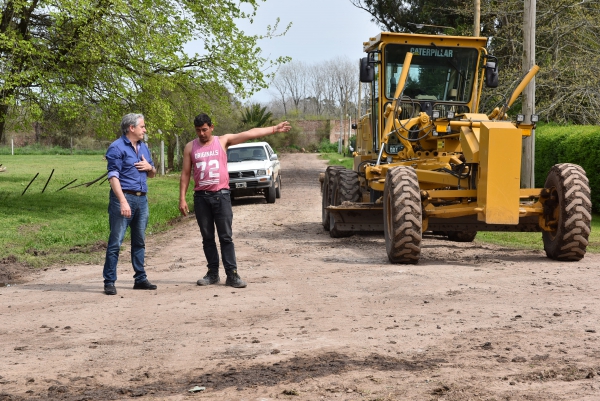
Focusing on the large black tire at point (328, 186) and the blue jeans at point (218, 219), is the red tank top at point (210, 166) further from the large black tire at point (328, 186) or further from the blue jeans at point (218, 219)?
the large black tire at point (328, 186)

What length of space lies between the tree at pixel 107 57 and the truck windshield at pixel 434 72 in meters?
6.62

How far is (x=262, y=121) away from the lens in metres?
75.9

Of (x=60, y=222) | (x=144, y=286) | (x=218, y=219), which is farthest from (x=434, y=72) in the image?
(x=60, y=222)

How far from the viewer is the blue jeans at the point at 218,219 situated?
32.2ft

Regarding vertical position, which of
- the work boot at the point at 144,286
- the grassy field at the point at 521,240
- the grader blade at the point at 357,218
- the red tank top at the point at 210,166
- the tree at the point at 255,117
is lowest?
the grassy field at the point at 521,240

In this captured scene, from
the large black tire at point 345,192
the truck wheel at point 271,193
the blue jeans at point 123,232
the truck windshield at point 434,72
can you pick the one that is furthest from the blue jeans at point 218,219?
the truck wheel at point 271,193

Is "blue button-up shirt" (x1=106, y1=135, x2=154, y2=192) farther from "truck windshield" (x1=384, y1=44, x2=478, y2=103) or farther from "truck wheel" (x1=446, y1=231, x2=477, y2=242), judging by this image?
"truck wheel" (x1=446, y1=231, x2=477, y2=242)

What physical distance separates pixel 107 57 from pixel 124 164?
10275mm

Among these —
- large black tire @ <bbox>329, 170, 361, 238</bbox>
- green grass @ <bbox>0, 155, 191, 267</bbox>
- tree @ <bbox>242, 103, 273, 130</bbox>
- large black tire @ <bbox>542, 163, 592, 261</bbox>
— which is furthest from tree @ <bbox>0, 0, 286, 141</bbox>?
tree @ <bbox>242, 103, 273, 130</bbox>

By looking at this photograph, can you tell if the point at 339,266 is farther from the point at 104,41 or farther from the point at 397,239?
the point at 104,41

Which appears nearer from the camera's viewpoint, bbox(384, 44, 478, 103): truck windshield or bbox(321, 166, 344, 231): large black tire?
bbox(384, 44, 478, 103): truck windshield

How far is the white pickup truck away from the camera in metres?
23.8

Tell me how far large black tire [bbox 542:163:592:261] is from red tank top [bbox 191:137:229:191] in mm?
4724

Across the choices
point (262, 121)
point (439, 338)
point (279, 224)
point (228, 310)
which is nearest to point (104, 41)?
point (279, 224)
